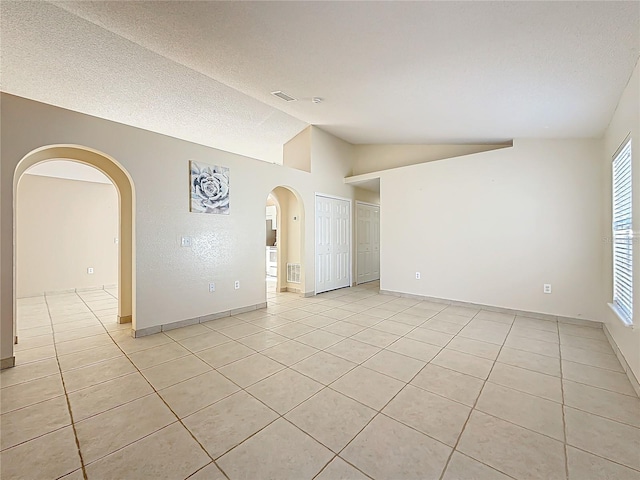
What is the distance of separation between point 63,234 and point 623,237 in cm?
923

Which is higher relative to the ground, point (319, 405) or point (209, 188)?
point (209, 188)

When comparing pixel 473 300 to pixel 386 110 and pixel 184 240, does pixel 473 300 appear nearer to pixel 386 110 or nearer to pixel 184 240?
pixel 386 110

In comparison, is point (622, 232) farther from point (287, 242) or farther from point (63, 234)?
point (63, 234)

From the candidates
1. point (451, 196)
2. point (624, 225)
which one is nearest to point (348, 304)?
point (451, 196)

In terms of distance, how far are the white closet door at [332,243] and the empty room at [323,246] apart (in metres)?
0.14

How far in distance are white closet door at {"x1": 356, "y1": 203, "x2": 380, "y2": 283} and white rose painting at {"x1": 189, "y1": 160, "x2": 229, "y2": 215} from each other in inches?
142

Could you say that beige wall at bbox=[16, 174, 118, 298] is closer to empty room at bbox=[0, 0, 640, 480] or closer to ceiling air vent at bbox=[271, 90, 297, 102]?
empty room at bbox=[0, 0, 640, 480]

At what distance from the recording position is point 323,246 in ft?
19.5

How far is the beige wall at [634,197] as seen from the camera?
222cm

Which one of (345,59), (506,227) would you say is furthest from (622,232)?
(345,59)

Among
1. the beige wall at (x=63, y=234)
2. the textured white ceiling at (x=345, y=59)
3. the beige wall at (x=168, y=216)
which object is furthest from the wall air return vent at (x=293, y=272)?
the beige wall at (x=63, y=234)

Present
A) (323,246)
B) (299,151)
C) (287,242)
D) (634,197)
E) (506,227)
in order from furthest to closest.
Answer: (287,242), (323,246), (299,151), (506,227), (634,197)

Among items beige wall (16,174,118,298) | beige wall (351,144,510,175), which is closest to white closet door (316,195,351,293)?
beige wall (351,144,510,175)

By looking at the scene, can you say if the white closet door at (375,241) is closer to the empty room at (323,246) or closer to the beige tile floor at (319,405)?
the empty room at (323,246)
